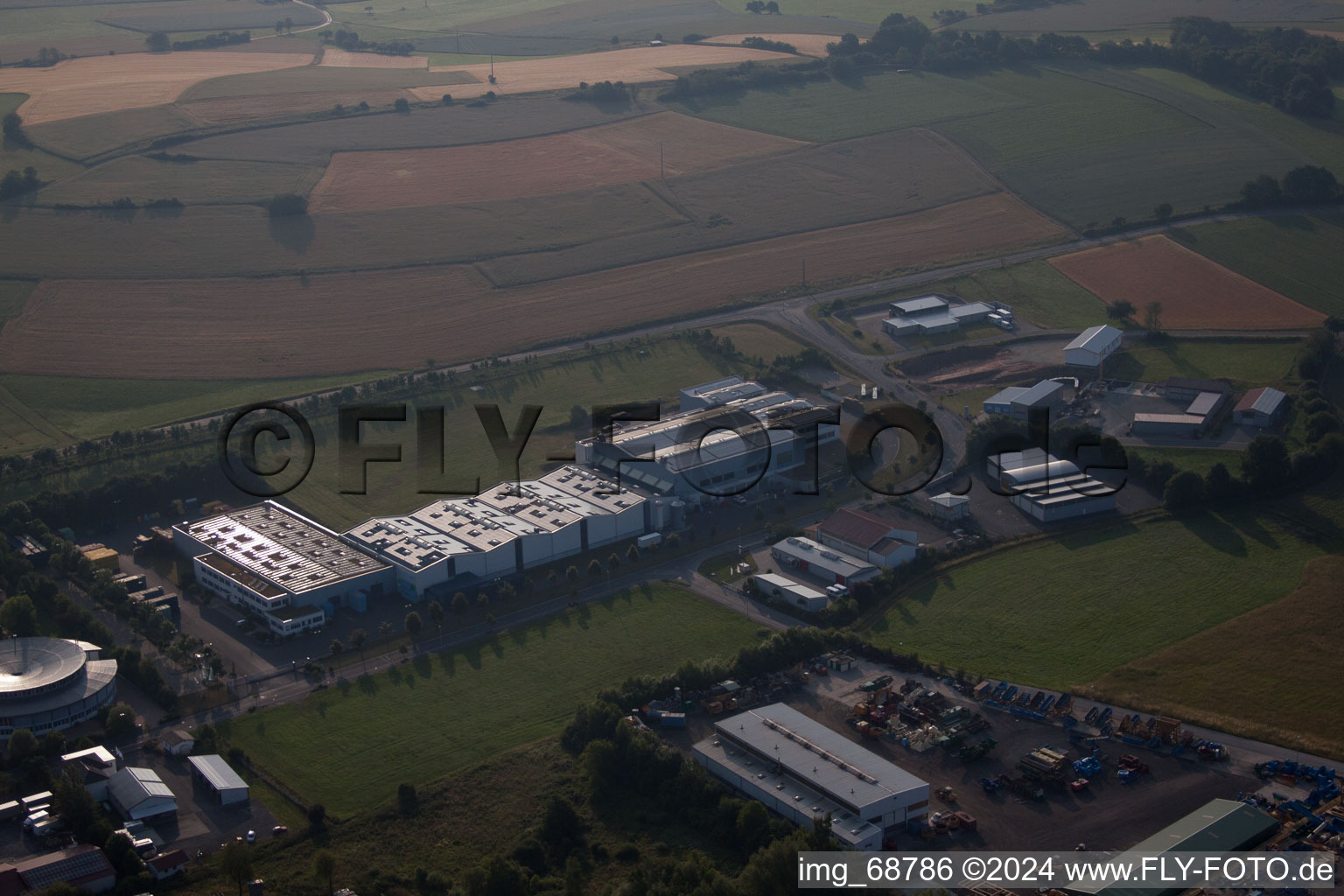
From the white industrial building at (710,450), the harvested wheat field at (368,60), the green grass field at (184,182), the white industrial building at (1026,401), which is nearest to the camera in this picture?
the white industrial building at (710,450)

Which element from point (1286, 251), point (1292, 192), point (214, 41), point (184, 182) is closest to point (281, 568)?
point (184, 182)

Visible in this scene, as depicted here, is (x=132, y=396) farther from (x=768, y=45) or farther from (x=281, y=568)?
(x=768, y=45)

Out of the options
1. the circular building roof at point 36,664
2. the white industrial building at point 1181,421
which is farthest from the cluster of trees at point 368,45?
the circular building roof at point 36,664

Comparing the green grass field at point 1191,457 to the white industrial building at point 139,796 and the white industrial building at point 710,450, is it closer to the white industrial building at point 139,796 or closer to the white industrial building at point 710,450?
the white industrial building at point 710,450

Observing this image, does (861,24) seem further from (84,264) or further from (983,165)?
(84,264)

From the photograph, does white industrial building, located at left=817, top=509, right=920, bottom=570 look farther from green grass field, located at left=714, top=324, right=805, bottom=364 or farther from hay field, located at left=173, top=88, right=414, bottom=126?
hay field, located at left=173, top=88, right=414, bottom=126

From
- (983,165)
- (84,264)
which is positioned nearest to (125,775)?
(84,264)
